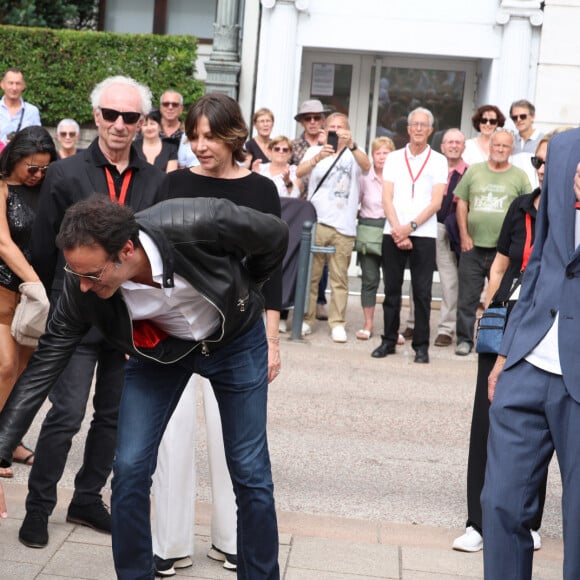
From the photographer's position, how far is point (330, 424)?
7.82 m

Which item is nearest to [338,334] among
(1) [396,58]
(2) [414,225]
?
(2) [414,225]

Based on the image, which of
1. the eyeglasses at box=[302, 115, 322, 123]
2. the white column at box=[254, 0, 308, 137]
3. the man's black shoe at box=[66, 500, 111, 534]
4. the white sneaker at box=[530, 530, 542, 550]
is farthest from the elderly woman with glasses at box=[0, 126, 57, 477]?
the white column at box=[254, 0, 308, 137]

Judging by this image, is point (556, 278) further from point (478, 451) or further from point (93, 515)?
point (93, 515)

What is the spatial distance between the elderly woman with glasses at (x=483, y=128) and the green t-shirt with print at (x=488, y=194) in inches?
47.0

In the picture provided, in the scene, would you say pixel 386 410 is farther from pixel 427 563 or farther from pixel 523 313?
pixel 523 313

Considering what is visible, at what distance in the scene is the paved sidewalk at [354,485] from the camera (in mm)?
5133

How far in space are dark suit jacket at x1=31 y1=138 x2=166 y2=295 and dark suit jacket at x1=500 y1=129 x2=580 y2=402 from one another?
1888 mm

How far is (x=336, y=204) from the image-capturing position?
10.7 meters

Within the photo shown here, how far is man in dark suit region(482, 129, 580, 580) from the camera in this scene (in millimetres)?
3850

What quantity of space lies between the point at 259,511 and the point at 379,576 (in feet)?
3.28

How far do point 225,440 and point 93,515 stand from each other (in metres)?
1.38

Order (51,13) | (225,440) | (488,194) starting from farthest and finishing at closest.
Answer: (51,13) < (488,194) < (225,440)

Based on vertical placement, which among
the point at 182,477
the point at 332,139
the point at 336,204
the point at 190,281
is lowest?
the point at 182,477

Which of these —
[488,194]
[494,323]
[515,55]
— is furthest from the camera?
[515,55]
